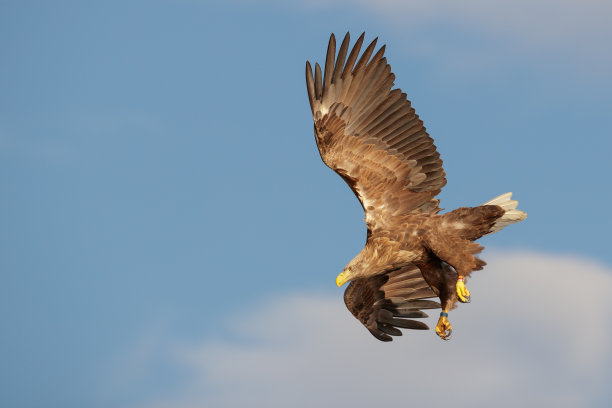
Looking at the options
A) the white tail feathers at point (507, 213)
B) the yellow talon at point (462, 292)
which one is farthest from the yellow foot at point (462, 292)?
the white tail feathers at point (507, 213)

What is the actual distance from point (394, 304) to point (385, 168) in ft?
9.66

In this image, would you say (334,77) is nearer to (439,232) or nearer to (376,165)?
(376,165)

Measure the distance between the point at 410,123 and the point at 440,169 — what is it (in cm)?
78

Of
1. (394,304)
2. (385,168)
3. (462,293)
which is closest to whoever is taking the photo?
(462,293)

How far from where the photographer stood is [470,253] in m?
12.5

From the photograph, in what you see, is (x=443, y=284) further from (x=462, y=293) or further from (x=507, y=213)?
(x=507, y=213)

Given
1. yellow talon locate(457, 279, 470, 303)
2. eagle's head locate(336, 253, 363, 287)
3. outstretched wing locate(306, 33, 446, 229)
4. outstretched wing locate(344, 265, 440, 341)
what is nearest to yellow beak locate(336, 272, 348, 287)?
eagle's head locate(336, 253, 363, 287)

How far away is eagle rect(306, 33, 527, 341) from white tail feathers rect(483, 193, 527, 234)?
0.01 m

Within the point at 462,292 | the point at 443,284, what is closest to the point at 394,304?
the point at 443,284

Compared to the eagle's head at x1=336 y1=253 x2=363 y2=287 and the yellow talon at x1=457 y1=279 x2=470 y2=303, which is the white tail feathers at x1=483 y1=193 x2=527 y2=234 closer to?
the yellow talon at x1=457 y1=279 x2=470 y2=303

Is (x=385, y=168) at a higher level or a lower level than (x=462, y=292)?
higher

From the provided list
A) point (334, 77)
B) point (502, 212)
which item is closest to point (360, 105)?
point (334, 77)

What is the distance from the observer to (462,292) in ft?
41.0

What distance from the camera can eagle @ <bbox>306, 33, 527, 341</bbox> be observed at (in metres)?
12.9
